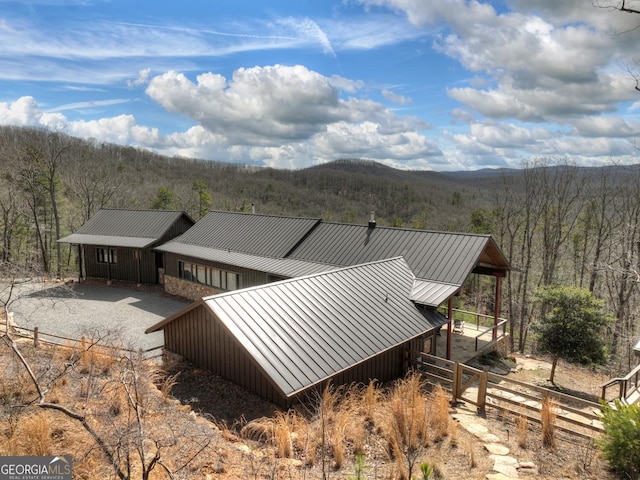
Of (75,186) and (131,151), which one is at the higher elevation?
(131,151)

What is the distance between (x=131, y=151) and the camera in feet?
338

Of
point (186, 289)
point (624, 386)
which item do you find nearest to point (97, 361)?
point (186, 289)

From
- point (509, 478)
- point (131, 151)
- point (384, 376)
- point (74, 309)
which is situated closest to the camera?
point (509, 478)

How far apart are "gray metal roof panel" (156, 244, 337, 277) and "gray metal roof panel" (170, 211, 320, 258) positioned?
49 centimetres

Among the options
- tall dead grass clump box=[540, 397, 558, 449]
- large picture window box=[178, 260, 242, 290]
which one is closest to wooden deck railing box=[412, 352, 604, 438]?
tall dead grass clump box=[540, 397, 558, 449]

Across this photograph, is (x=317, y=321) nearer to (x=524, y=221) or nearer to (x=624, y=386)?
(x=624, y=386)

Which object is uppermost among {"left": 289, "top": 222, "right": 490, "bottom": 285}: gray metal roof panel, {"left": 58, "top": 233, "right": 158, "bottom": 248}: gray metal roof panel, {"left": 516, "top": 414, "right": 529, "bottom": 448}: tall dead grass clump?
{"left": 289, "top": 222, "right": 490, "bottom": 285}: gray metal roof panel

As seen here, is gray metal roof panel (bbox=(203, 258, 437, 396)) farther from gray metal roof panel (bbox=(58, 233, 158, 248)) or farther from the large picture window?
gray metal roof panel (bbox=(58, 233, 158, 248))

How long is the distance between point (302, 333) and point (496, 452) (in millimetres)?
4606

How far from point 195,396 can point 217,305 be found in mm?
2198

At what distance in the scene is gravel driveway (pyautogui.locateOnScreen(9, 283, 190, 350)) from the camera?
14992 millimetres

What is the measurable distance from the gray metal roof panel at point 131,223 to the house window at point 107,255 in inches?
43.5

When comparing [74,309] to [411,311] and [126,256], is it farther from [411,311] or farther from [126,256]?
[411,311]

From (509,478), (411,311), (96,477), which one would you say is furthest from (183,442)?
(411,311)
